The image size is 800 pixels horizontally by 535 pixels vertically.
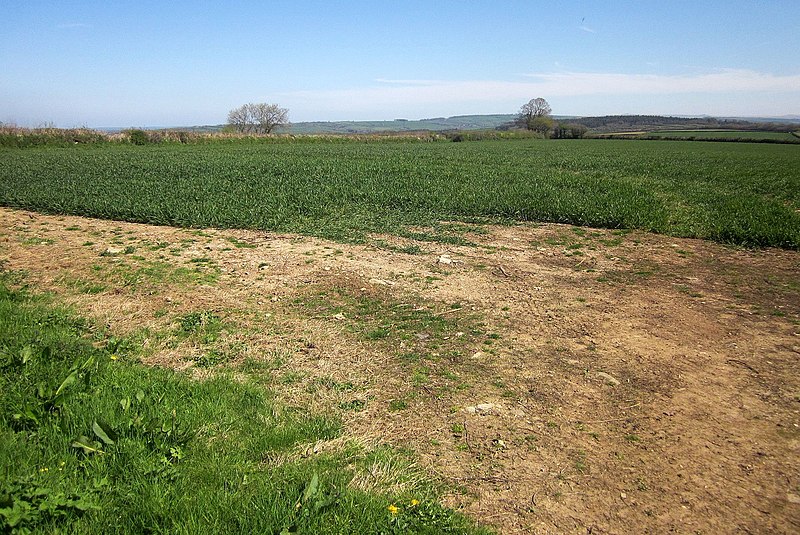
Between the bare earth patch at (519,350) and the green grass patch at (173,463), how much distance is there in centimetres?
28

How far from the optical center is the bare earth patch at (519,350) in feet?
11.8

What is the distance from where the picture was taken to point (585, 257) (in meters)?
10.1

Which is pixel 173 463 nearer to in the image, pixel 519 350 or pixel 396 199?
pixel 519 350

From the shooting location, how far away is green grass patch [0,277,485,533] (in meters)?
2.98

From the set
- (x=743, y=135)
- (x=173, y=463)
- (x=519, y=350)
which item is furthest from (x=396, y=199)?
(x=743, y=135)

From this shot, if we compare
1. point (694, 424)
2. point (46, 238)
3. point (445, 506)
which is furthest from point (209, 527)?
point (46, 238)

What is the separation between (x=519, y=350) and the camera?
5824 millimetres

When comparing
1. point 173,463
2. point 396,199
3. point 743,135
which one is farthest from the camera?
point 743,135

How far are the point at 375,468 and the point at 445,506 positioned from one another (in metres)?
0.60

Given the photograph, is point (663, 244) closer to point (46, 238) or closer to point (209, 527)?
point (209, 527)

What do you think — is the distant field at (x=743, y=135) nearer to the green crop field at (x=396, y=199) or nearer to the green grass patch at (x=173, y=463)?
the green crop field at (x=396, y=199)

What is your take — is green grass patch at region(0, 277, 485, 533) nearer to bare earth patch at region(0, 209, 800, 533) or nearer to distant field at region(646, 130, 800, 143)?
bare earth patch at region(0, 209, 800, 533)

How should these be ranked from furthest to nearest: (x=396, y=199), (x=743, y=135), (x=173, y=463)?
1. (x=743, y=135)
2. (x=396, y=199)
3. (x=173, y=463)

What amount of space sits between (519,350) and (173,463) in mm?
3925
